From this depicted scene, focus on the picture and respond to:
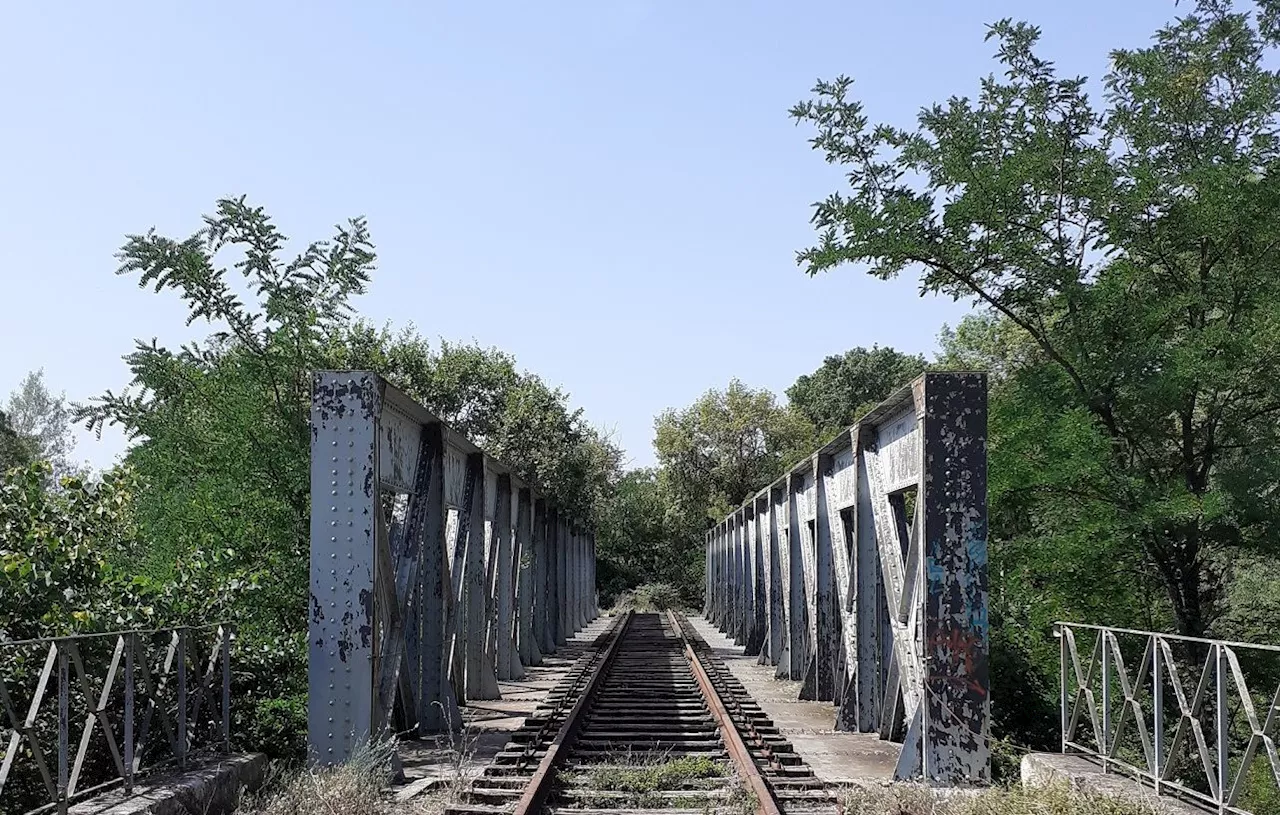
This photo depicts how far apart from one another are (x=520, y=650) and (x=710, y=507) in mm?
36975

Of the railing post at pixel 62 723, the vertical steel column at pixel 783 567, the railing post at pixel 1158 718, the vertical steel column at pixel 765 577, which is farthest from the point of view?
the vertical steel column at pixel 765 577

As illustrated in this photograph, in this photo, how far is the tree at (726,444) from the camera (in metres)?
58.3

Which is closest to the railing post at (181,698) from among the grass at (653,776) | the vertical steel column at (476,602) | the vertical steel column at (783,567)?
Answer: the grass at (653,776)

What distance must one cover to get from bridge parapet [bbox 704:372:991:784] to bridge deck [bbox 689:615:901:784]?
0.26 m

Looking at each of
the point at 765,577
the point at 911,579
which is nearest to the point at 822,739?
the point at 911,579

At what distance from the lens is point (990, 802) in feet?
21.6

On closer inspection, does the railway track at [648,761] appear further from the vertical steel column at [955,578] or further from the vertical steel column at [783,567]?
the vertical steel column at [783,567]

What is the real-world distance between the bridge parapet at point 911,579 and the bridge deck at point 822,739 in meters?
0.26

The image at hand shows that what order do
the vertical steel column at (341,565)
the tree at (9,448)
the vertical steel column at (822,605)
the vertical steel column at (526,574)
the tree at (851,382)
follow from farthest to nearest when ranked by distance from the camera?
the tree at (851,382) < the tree at (9,448) < the vertical steel column at (526,574) < the vertical steel column at (822,605) < the vertical steel column at (341,565)

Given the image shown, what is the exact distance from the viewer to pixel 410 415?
1029 cm

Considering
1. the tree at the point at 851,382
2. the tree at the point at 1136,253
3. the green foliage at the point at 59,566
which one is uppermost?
the tree at the point at 851,382

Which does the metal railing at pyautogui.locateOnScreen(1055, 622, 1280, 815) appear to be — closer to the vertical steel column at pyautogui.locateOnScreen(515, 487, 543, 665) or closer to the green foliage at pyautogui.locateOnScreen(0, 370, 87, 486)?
the vertical steel column at pyautogui.locateOnScreen(515, 487, 543, 665)

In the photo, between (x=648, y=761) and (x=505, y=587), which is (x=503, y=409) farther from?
(x=648, y=761)

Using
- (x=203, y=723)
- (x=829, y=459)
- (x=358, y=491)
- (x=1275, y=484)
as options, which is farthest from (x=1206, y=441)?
(x=203, y=723)
